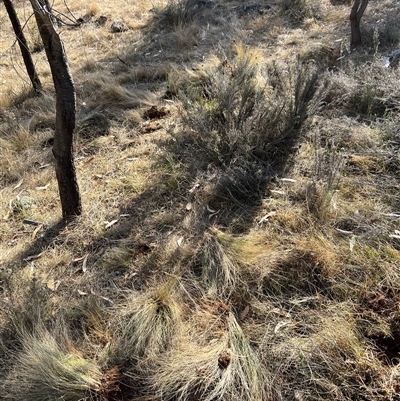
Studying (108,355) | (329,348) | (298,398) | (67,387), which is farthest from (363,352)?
(67,387)

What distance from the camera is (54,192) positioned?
346 centimetres

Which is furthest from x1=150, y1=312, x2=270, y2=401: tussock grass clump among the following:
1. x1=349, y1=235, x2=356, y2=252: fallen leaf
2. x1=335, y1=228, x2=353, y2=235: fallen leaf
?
x1=335, y1=228, x2=353, y2=235: fallen leaf

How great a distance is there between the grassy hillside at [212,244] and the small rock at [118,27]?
9.39 ft

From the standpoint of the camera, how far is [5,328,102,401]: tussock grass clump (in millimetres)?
1902

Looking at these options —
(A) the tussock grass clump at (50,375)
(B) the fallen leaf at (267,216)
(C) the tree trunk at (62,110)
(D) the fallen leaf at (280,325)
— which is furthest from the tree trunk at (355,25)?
(A) the tussock grass clump at (50,375)

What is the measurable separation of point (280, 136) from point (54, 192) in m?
2.01

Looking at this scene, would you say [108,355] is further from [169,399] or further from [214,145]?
[214,145]

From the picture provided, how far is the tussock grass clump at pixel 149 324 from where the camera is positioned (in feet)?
6.74

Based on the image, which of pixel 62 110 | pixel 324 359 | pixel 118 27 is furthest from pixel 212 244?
pixel 118 27

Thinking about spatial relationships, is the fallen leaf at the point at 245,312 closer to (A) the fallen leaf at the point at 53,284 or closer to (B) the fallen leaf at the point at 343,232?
(B) the fallen leaf at the point at 343,232

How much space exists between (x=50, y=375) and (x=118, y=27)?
22.0 feet

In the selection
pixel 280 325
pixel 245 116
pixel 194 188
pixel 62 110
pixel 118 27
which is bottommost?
pixel 280 325

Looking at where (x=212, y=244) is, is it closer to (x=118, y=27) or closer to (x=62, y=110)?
(x=62, y=110)

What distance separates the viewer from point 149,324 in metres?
2.12
